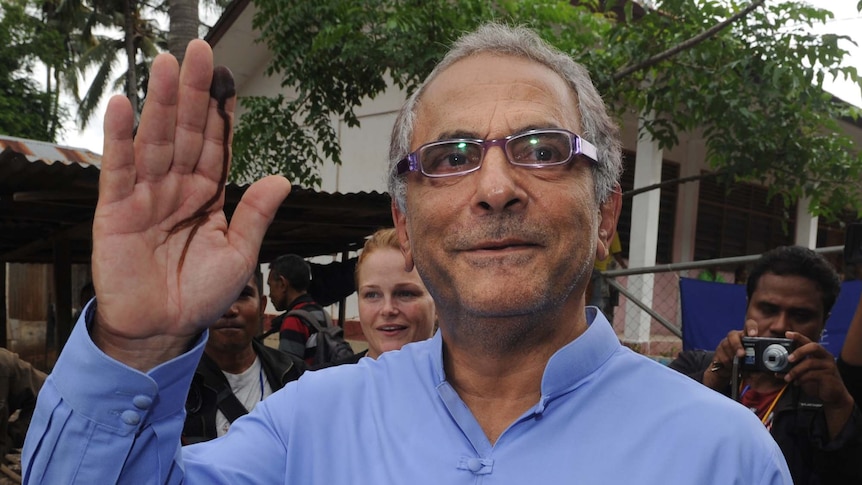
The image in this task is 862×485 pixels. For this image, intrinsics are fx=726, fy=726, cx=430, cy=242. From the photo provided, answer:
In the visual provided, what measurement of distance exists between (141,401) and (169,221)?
0.31 m

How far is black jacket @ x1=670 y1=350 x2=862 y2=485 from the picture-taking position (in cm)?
222

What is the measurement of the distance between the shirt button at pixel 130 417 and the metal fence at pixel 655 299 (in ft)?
14.7

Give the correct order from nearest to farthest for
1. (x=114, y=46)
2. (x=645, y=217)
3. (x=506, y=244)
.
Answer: (x=506, y=244), (x=645, y=217), (x=114, y=46)

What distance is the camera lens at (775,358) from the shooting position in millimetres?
2416

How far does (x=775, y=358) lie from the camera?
7.98ft

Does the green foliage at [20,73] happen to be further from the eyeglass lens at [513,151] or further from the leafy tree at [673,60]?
the eyeglass lens at [513,151]

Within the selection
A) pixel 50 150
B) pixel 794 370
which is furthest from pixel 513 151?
pixel 50 150

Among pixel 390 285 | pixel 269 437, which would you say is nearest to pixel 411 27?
pixel 390 285

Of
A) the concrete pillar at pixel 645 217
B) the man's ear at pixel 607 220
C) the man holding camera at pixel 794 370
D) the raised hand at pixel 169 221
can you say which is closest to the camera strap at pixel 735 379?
the man holding camera at pixel 794 370

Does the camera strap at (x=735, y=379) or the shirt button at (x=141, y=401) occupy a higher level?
the shirt button at (x=141, y=401)

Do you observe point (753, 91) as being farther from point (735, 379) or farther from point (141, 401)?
point (141, 401)

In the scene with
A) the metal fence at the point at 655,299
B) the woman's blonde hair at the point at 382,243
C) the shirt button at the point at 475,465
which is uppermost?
the woman's blonde hair at the point at 382,243

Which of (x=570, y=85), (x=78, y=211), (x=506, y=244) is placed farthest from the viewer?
(x=78, y=211)

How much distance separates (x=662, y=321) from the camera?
567 cm
